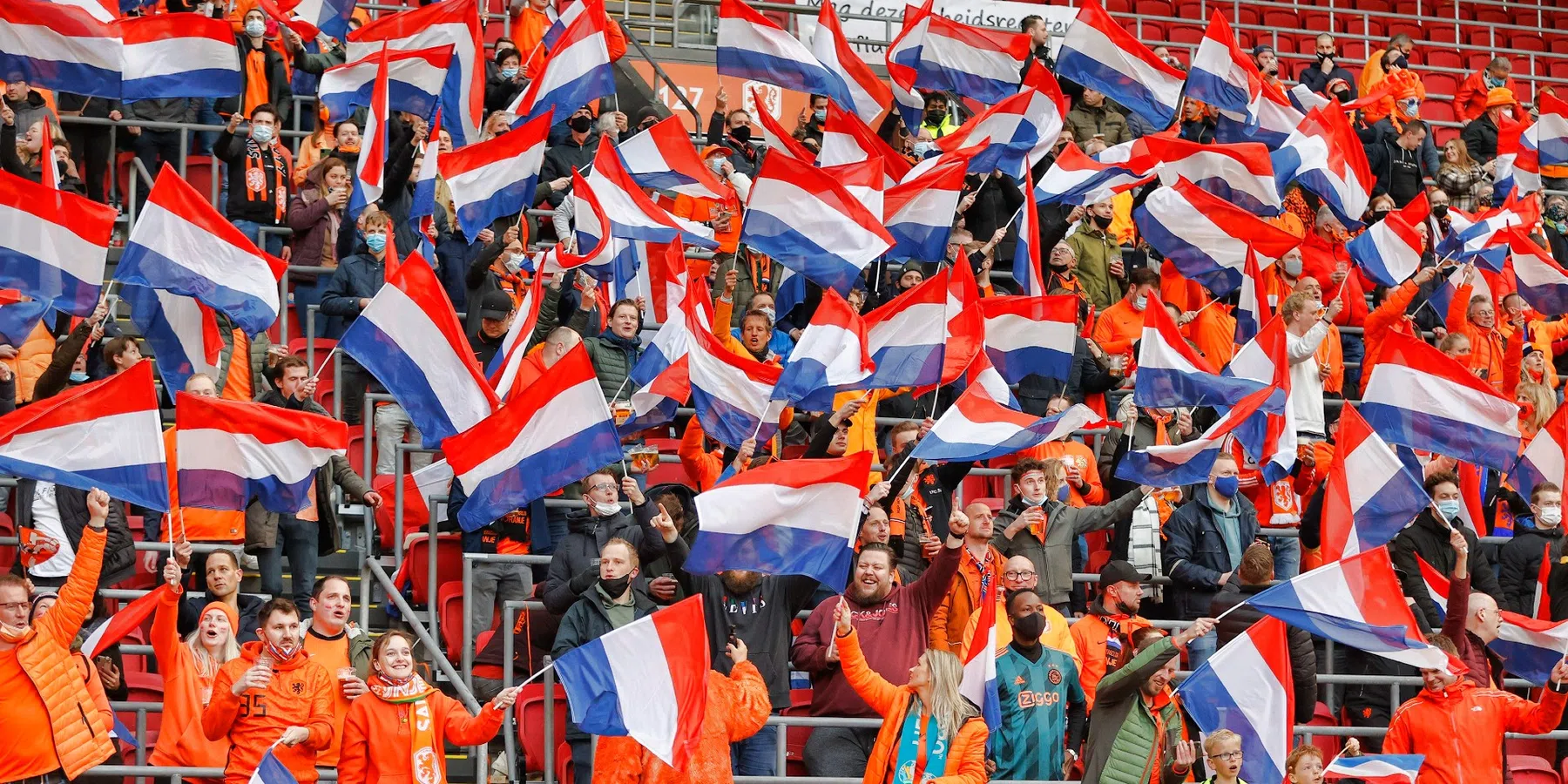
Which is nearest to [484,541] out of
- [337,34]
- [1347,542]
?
Answer: [1347,542]

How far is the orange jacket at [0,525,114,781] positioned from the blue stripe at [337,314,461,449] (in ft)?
Result: 7.58

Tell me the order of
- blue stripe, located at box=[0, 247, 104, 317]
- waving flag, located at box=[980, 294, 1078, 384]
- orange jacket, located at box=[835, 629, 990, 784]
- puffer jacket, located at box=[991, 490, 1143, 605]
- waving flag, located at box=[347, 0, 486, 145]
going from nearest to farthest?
orange jacket, located at box=[835, 629, 990, 784] → blue stripe, located at box=[0, 247, 104, 317] → puffer jacket, located at box=[991, 490, 1143, 605] → waving flag, located at box=[980, 294, 1078, 384] → waving flag, located at box=[347, 0, 486, 145]

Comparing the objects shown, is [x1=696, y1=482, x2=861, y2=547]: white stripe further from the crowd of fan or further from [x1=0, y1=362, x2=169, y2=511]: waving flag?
[x1=0, y1=362, x2=169, y2=511]: waving flag

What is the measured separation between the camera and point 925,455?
13180mm

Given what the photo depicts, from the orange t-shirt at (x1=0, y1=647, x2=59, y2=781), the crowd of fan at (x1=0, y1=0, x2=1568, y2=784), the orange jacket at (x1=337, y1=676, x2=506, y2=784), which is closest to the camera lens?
the orange t-shirt at (x1=0, y1=647, x2=59, y2=781)

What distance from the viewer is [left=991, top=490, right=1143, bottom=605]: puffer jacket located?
44.9 ft

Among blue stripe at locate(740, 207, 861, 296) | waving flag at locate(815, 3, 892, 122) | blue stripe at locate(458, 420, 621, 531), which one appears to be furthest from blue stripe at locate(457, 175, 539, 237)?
blue stripe at locate(458, 420, 621, 531)

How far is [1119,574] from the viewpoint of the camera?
12977mm

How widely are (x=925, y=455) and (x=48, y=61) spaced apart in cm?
631

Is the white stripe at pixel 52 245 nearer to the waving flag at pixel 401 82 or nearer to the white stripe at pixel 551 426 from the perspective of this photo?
the white stripe at pixel 551 426

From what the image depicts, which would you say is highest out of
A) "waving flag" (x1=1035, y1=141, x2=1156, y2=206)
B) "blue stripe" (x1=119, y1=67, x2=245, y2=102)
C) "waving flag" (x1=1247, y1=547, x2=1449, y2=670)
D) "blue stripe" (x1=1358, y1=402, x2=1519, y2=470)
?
"blue stripe" (x1=119, y1=67, x2=245, y2=102)

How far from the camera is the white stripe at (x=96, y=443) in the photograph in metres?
11.5

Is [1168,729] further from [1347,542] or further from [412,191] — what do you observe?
[412,191]

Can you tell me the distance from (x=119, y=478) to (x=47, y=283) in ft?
6.81
